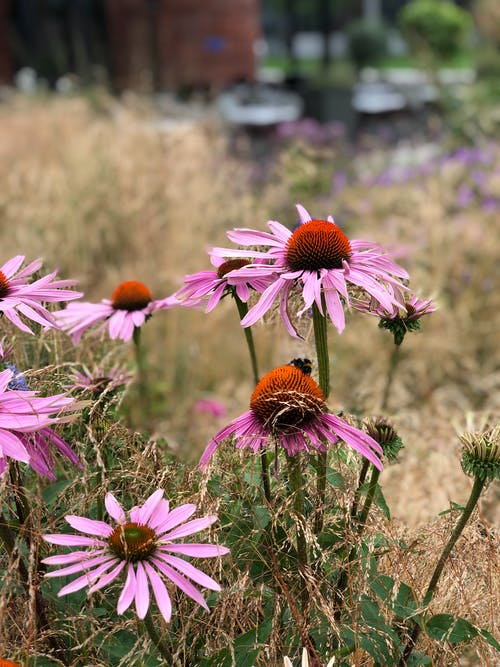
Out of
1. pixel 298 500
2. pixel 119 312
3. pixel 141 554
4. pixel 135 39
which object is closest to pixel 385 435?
pixel 298 500

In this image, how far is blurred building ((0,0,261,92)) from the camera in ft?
48.2

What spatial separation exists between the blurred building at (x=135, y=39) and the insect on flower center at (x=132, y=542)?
553 inches

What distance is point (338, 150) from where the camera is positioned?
7434 mm

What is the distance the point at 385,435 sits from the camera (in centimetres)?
129

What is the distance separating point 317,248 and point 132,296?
2.09 ft

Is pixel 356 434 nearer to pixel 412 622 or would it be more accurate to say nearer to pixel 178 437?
pixel 412 622

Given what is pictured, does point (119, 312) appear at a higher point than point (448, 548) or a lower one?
higher

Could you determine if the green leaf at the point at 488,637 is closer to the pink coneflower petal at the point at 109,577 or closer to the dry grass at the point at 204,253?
the pink coneflower petal at the point at 109,577

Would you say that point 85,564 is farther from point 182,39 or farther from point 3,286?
point 182,39

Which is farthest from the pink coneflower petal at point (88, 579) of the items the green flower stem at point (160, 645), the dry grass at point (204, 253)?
the dry grass at point (204, 253)

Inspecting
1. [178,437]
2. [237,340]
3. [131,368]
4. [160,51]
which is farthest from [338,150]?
[160,51]

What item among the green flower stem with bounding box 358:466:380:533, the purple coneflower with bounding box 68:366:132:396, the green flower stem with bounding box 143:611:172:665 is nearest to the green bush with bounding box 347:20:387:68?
the purple coneflower with bounding box 68:366:132:396

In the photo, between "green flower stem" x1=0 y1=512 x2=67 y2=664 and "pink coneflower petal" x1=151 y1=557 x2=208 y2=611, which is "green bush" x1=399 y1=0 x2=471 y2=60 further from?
"pink coneflower petal" x1=151 y1=557 x2=208 y2=611

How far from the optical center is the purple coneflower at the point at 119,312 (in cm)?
165
